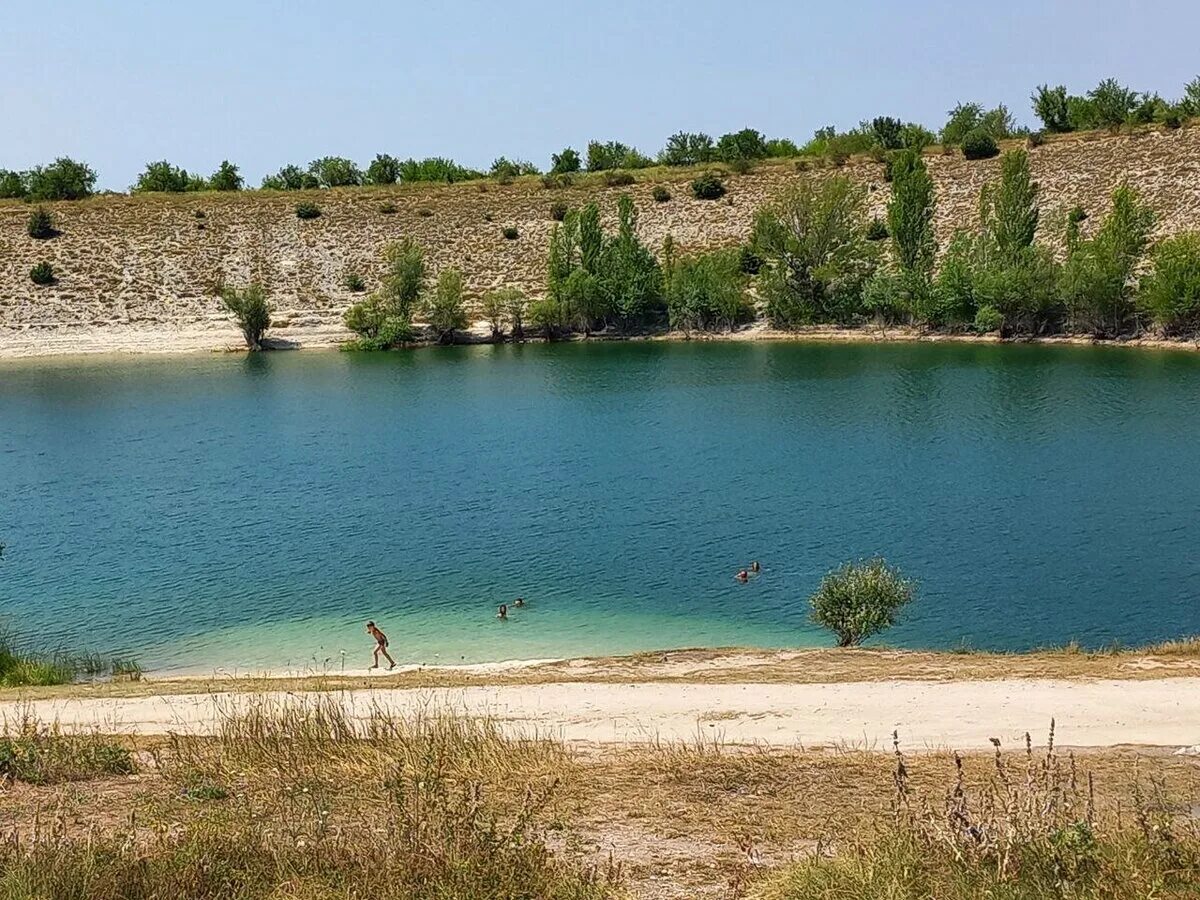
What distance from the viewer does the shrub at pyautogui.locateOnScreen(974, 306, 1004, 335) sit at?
80938mm

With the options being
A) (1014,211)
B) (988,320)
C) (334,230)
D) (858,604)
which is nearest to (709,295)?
(988,320)

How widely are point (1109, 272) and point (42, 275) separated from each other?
87935 mm

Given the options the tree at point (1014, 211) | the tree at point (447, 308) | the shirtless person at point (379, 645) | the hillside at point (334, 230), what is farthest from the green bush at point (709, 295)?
the shirtless person at point (379, 645)

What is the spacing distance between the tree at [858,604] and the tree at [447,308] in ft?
236

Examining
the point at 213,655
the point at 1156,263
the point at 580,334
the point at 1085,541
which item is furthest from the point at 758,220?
the point at 213,655

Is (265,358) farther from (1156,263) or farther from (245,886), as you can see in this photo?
(245,886)

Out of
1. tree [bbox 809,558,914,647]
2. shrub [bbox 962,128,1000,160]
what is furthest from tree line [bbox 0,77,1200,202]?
tree [bbox 809,558,914,647]

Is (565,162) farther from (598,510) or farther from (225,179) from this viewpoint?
(598,510)

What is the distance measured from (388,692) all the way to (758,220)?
7808 centimetres

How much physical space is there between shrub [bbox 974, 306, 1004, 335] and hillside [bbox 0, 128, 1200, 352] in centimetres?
1100

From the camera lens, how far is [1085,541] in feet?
106

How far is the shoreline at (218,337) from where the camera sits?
88.6 meters

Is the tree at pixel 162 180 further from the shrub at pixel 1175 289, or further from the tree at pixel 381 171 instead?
the shrub at pixel 1175 289

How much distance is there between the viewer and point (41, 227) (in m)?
108
